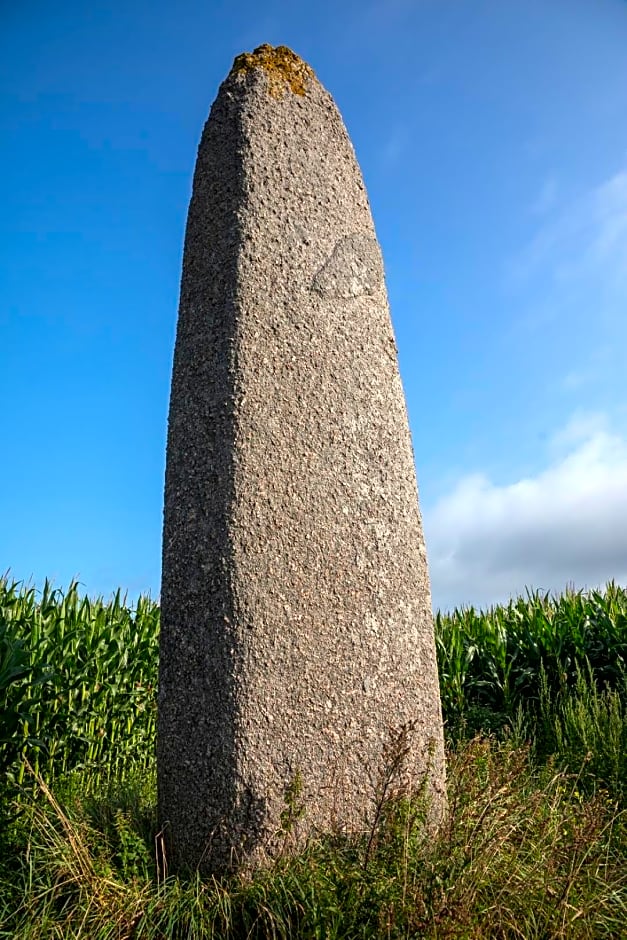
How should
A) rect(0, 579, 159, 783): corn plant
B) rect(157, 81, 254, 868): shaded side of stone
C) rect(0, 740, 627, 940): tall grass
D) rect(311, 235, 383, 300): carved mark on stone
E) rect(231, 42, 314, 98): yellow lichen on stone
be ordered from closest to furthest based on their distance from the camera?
rect(0, 740, 627, 940): tall grass, rect(157, 81, 254, 868): shaded side of stone, rect(311, 235, 383, 300): carved mark on stone, rect(231, 42, 314, 98): yellow lichen on stone, rect(0, 579, 159, 783): corn plant

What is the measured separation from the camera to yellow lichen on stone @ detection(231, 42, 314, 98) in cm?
417

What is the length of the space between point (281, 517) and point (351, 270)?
4.50 ft

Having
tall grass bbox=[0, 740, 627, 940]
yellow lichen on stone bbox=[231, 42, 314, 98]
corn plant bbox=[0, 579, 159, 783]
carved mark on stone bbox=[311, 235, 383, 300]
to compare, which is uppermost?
yellow lichen on stone bbox=[231, 42, 314, 98]

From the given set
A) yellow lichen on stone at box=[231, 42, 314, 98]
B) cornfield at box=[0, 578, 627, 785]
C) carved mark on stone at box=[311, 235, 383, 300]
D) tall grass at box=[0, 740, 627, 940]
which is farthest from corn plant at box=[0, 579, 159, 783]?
yellow lichen on stone at box=[231, 42, 314, 98]

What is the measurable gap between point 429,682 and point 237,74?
3.22 meters

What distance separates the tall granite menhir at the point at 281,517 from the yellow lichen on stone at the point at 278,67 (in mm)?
20

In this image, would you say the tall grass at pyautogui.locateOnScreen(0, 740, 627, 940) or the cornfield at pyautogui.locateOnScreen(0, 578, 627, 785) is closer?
the tall grass at pyautogui.locateOnScreen(0, 740, 627, 940)

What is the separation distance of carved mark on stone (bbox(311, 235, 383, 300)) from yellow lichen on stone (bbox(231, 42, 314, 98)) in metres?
0.87

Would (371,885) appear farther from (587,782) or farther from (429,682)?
(587,782)

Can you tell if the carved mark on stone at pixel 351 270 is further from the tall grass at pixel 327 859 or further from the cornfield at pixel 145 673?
the cornfield at pixel 145 673

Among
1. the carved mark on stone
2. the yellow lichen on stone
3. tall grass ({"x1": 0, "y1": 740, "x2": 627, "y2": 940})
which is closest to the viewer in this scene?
tall grass ({"x1": 0, "y1": 740, "x2": 627, "y2": 940})

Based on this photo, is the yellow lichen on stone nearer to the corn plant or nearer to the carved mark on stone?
the carved mark on stone

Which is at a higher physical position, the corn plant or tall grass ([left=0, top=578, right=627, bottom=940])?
the corn plant

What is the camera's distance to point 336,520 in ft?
11.8
